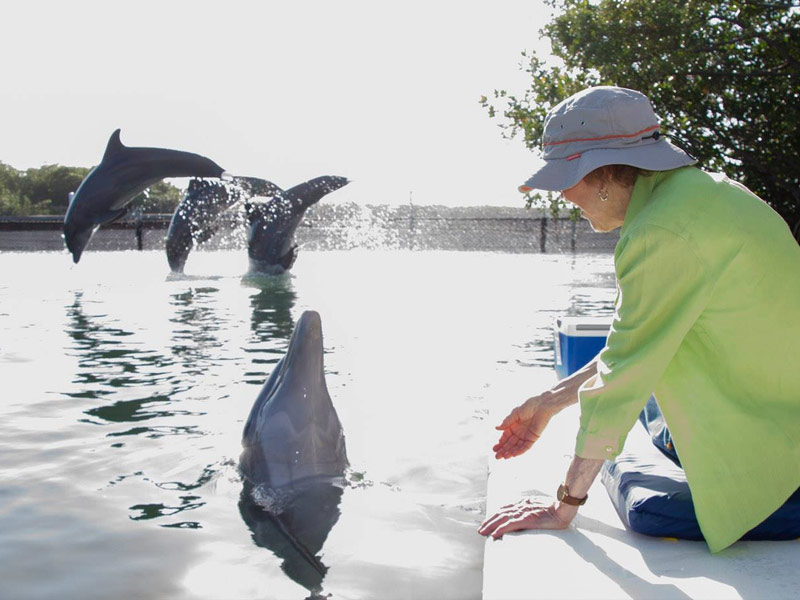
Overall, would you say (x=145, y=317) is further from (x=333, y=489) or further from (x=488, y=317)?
(x=333, y=489)

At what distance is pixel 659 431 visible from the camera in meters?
3.23

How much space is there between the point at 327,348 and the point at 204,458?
14.0ft

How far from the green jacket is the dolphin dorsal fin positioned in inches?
606

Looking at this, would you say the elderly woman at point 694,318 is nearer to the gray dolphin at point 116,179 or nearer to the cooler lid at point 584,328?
the cooler lid at point 584,328

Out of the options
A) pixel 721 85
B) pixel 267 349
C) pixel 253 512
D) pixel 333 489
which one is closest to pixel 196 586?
pixel 253 512

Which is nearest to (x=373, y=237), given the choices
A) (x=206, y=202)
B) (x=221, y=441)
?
(x=206, y=202)

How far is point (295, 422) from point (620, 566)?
197 cm

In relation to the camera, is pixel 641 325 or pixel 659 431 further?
pixel 659 431

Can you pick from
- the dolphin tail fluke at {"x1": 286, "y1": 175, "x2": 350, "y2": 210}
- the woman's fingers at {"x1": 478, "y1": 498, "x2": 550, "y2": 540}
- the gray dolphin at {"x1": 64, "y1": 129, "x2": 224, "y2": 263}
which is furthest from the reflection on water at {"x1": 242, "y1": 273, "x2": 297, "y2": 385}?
the woman's fingers at {"x1": 478, "y1": 498, "x2": 550, "y2": 540}

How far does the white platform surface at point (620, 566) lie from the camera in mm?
2295

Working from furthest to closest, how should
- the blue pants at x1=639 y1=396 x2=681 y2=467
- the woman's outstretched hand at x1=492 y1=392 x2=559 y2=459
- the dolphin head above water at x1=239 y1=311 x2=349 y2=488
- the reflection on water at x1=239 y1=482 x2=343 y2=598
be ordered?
the dolphin head above water at x1=239 y1=311 x2=349 y2=488 < the reflection on water at x1=239 y1=482 x2=343 y2=598 < the woman's outstretched hand at x1=492 y1=392 x2=559 y2=459 < the blue pants at x1=639 y1=396 x2=681 y2=467

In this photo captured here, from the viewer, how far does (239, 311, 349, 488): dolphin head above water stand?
408 cm

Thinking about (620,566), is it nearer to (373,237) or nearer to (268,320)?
(268,320)

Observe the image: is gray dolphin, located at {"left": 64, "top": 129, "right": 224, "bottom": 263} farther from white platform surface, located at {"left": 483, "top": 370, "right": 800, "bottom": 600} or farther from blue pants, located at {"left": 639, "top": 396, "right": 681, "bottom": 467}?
white platform surface, located at {"left": 483, "top": 370, "right": 800, "bottom": 600}
